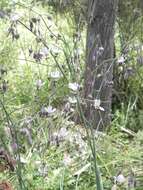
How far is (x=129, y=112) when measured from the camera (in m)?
3.91

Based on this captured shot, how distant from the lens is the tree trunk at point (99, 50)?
3496 mm

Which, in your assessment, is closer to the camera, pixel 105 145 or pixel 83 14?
pixel 105 145

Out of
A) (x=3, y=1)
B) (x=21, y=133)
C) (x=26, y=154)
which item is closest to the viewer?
(x=21, y=133)

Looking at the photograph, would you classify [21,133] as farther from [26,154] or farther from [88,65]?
[88,65]

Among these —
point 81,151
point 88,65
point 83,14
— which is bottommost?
point 81,151

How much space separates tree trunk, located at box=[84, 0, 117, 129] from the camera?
3496mm

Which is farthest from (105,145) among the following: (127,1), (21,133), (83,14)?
(127,1)

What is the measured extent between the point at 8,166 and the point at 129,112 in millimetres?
1644

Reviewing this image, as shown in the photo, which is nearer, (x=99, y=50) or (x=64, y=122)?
(x=64, y=122)

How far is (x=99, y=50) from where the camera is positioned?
11.6 ft

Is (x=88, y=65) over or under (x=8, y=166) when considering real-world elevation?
over

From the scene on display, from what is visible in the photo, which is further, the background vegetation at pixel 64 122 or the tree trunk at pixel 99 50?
the tree trunk at pixel 99 50

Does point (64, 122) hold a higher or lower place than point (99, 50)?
lower

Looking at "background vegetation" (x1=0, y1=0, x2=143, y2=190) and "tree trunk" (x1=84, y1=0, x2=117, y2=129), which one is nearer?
"background vegetation" (x1=0, y1=0, x2=143, y2=190)
